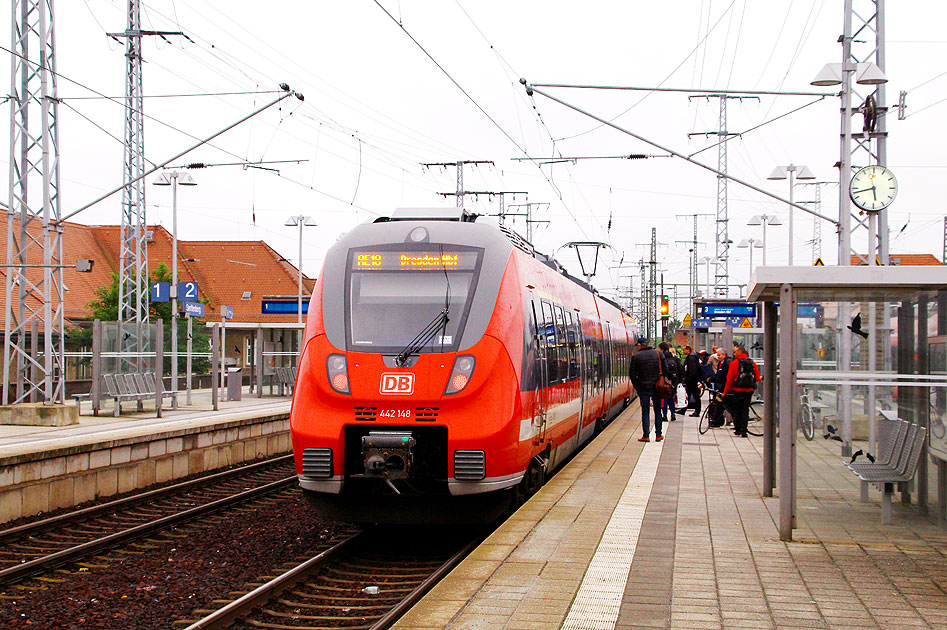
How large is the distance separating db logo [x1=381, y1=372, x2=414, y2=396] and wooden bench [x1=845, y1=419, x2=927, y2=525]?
159 inches

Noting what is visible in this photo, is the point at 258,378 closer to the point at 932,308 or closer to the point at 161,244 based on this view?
the point at 932,308

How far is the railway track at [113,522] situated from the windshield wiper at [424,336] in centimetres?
355

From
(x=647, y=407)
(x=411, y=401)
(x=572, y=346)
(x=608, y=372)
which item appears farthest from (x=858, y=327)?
(x=608, y=372)

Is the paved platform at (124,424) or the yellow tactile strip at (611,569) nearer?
the yellow tactile strip at (611,569)

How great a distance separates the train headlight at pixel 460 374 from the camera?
9320mm

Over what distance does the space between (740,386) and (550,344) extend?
7644 millimetres

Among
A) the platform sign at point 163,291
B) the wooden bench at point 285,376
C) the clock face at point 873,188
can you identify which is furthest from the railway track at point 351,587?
the wooden bench at point 285,376

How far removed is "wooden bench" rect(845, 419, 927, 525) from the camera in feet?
29.0

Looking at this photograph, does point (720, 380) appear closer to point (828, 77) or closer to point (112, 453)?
point (828, 77)

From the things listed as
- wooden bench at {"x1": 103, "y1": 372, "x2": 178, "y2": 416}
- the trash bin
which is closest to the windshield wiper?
wooden bench at {"x1": 103, "y1": 372, "x2": 178, "y2": 416}

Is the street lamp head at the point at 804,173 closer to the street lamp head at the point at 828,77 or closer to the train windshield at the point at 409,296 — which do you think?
the street lamp head at the point at 828,77

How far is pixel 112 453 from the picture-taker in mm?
14055

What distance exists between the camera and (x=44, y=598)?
8.12m

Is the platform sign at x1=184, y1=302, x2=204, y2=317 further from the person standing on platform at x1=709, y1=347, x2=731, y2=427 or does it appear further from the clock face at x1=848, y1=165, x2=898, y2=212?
the clock face at x1=848, y1=165, x2=898, y2=212
